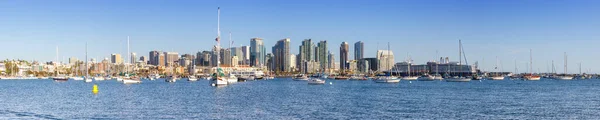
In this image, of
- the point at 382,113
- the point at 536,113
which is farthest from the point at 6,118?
the point at 536,113

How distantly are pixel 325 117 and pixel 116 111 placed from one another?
1633 centimetres

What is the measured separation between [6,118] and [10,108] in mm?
11306

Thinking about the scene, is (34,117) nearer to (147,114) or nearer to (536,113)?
(147,114)

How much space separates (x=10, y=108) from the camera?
54.3 metres

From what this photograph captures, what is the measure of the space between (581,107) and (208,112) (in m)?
31.6

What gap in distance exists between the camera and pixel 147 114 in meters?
47.7

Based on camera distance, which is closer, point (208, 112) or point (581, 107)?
point (208, 112)

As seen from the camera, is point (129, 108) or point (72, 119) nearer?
point (72, 119)

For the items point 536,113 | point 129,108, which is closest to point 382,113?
point 536,113

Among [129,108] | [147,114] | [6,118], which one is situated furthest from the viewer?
[129,108]

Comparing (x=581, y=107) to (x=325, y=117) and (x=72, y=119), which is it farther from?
(x=72, y=119)

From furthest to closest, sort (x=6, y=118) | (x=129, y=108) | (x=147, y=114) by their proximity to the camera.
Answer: (x=129, y=108) → (x=147, y=114) → (x=6, y=118)

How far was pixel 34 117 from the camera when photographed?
45500 millimetres

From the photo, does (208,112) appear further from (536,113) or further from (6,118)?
(536,113)
